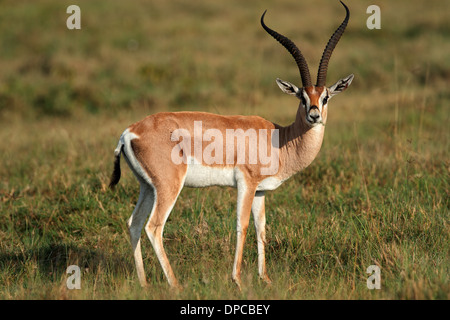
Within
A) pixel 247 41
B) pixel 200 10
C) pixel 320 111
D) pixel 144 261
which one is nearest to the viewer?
pixel 320 111

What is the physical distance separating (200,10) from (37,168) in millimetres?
15765

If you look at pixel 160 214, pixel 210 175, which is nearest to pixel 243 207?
pixel 210 175

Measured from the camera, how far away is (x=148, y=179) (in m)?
4.72

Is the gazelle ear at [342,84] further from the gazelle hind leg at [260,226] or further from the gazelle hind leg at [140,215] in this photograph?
the gazelle hind leg at [140,215]

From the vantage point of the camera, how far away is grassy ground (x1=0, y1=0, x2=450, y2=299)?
4758mm

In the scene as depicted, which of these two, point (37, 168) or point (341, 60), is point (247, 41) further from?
point (37, 168)

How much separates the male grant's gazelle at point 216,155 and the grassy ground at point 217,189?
0.44m

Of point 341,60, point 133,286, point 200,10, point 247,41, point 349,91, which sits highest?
point 200,10

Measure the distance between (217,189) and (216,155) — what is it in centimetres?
194

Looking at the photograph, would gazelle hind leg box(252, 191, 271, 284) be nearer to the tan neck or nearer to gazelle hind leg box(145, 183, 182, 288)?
the tan neck

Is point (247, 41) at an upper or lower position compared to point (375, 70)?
upper

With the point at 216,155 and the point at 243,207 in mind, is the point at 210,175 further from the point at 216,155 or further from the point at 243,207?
the point at 243,207

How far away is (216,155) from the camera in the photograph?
486 centimetres

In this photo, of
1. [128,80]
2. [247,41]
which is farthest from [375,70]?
[128,80]
